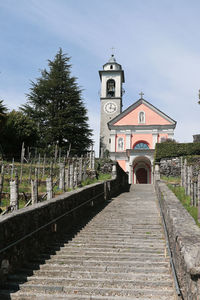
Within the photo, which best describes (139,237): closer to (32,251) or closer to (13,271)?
(32,251)

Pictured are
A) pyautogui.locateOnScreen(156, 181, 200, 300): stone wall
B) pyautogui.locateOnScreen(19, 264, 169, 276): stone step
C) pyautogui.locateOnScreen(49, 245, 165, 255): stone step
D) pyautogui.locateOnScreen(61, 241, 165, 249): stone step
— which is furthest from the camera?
pyautogui.locateOnScreen(61, 241, 165, 249): stone step

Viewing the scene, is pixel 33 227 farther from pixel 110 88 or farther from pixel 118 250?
pixel 110 88

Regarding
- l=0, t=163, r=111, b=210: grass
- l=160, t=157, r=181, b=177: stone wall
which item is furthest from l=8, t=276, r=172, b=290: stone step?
l=160, t=157, r=181, b=177: stone wall

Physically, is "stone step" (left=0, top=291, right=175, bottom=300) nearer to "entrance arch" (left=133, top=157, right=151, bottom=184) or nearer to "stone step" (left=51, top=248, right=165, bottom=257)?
"stone step" (left=51, top=248, right=165, bottom=257)

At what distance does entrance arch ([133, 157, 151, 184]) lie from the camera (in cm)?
3581

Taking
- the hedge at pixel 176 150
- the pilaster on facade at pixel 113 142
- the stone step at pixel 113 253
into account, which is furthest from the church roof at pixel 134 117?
the stone step at pixel 113 253

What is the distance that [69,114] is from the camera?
37438 mm

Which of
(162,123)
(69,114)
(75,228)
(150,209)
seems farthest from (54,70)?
(75,228)

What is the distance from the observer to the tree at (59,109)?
36.4 meters

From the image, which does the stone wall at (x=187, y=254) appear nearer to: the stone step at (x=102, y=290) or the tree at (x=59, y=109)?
the stone step at (x=102, y=290)

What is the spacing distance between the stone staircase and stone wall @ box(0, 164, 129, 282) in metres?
0.22

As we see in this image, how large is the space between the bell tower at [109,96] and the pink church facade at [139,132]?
4698 millimetres

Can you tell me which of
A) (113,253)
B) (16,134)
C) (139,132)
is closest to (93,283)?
(113,253)

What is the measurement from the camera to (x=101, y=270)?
5414 millimetres
